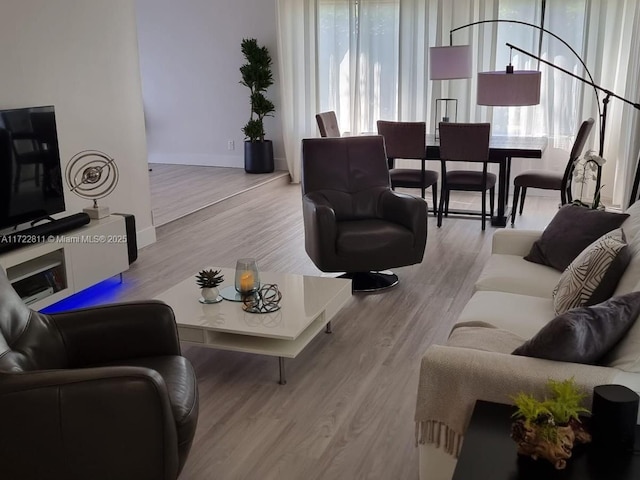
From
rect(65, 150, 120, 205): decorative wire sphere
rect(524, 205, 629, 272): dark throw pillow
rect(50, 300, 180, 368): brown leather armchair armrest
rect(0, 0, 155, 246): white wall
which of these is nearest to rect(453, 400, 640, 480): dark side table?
rect(50, 300, 180, 368): brown leather armchair armrest

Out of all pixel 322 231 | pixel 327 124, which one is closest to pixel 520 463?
pixel 322 231

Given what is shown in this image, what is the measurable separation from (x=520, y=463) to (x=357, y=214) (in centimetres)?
297

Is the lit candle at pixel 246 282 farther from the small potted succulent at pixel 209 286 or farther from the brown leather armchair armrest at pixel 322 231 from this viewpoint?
the brown leather armchair armrest at pixel 322 231

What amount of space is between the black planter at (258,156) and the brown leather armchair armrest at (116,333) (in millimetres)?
5853

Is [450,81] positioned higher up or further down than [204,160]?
higher up

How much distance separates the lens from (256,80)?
8195mm

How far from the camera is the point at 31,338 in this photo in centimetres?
255

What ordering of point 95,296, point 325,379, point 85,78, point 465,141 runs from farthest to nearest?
point 465,141
point 85,78
point 95,296
point 325,379

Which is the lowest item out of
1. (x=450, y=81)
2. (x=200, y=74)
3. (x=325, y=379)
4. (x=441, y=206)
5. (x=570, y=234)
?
(x=325, y=379)

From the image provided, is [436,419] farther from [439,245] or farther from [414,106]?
[414,106]

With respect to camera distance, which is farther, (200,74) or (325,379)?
(200,74)

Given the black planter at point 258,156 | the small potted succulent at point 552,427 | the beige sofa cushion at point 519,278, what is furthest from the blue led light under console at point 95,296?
the black planter at point 258,156

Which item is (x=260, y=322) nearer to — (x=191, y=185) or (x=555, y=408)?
(x=555, y=408)

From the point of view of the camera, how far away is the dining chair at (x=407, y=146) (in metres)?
6.18
